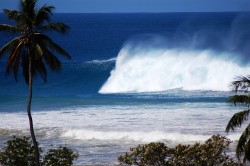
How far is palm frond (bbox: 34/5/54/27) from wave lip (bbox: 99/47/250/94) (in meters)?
32.5

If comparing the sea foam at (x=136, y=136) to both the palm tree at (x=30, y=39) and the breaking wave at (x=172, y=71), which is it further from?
the breaking wave at (x=172, y=71)

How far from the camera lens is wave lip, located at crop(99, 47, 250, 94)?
5566 centimetres

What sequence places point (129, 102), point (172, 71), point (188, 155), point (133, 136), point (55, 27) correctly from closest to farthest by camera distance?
point (188, 155)
point (55, 27)
point (133, 136)
point (129, 102)
point (172, 71)

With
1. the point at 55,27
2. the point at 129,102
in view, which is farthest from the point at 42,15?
the point at 129,102

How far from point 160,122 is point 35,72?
16.1 meters

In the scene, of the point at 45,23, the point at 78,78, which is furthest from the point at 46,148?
the point at 78,78

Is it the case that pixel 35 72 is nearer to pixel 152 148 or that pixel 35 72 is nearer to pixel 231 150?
pixel 152 148

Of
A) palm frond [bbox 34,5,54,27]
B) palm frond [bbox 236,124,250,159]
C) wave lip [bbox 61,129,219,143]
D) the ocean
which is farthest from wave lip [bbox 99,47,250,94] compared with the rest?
palm frond [bbox 236,124,250,159]

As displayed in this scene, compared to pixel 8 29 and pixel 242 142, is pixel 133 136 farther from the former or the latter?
pixel 242 142

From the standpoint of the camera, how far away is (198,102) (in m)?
44.5

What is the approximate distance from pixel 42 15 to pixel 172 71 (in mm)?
39856

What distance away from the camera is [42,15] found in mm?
20922

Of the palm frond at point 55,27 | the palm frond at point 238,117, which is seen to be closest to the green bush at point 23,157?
the palm frond at point 55,27

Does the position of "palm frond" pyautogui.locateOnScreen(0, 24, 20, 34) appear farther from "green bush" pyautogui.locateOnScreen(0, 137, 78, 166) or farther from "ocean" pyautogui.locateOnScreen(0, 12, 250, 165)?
"green bush" pyautogui.locateOnScreen(0, 137, 78, 166)
